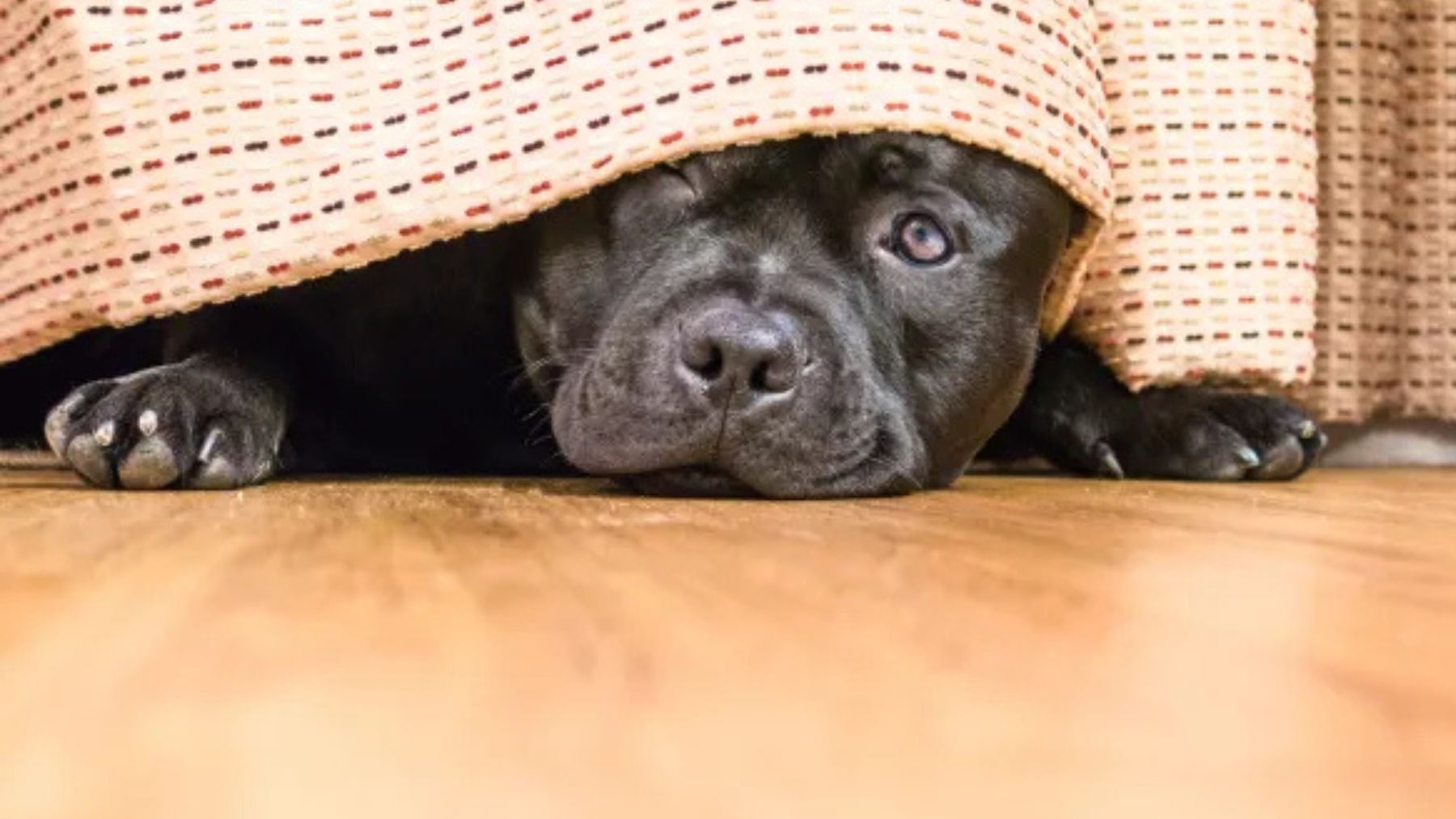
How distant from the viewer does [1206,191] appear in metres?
2.11

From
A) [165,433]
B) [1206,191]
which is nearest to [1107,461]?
[1206,191]

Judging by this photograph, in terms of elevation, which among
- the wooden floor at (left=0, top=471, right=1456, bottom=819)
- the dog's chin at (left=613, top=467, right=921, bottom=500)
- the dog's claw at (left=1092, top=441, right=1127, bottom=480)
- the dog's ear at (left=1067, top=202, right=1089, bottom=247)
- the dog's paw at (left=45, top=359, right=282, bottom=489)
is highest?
the wooden floor at (left=0, top=471, right=1456, bottom=819)

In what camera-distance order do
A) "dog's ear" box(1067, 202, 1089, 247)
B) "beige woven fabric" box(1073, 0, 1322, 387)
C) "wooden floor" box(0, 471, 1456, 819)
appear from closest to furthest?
"wooden floor" box(0, 471, 1456, 819), "dog's ear" box(1067, 202, 1089, 247), "beige woven fabric" box(1073, 0, 1322, 387)

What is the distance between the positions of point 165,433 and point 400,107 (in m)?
0.38

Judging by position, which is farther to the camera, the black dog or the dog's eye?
the dog's eye

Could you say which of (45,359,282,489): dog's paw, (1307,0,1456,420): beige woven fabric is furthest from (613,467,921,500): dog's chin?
(1307,0,1456,420): beige woven fabric

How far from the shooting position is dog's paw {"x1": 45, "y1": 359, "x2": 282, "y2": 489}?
1.58 m

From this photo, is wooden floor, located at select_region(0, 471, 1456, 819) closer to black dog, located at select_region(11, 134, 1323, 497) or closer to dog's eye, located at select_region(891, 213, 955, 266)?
black dog, located at select_region(11, 134, 1323, 497)

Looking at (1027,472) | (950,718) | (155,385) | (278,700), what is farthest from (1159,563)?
(1027,472)

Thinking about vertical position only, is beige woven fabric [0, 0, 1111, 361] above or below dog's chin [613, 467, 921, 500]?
above

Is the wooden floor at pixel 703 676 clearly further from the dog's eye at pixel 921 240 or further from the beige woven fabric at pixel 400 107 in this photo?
the dog's eye at pixel 921 240

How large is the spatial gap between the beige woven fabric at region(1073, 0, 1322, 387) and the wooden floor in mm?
1057

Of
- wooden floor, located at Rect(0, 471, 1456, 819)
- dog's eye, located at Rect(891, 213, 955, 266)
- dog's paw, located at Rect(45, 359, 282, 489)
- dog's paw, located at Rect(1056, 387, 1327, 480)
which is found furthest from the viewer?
dog's paw, located at Rect(1056, 387, 1327, 480)

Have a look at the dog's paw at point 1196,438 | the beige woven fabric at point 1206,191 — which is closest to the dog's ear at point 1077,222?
the beige woven fabric at point 1206,191
